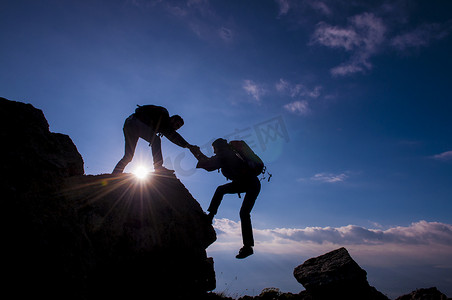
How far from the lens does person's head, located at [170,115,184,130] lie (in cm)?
923

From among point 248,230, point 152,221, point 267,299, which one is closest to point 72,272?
point 152,221

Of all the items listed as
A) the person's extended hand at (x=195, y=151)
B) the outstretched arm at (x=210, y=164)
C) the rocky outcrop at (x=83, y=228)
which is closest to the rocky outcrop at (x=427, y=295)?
the rocky outcrop at (x=83, y=228)

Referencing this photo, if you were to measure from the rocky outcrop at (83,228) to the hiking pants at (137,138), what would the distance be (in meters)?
1.24

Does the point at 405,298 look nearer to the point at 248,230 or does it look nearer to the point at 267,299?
the point at 267,299

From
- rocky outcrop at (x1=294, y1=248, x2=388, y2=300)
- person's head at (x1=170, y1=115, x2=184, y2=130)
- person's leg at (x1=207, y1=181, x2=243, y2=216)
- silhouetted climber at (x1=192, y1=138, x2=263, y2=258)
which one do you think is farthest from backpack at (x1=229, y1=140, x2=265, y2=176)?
rocky outcrop at (x1=294, y1=248, x2=388, y2=300)

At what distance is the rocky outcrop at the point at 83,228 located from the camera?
358 cm

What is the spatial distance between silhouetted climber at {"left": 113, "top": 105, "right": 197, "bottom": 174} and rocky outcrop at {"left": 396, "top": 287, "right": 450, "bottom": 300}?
914 centimetres

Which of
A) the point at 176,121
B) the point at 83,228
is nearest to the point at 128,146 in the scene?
the point at 176,121

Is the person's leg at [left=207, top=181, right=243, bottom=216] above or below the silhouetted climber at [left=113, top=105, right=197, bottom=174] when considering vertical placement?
below

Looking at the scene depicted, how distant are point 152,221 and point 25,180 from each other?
2.91m

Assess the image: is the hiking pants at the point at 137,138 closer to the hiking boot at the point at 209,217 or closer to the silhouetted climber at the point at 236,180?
the silhouetted climber at the point at 236,180

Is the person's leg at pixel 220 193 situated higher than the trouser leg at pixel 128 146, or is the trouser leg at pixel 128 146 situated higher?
the trouser leg at pixel 128 146

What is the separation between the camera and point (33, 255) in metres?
3.53

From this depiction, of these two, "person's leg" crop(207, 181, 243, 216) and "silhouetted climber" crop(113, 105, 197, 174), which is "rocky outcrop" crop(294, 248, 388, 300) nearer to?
"person's leg" crop(207, 181, 243, 216)
